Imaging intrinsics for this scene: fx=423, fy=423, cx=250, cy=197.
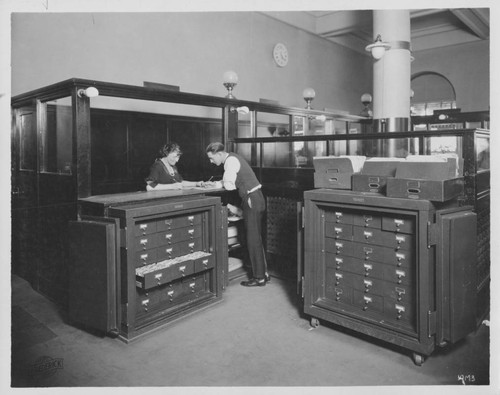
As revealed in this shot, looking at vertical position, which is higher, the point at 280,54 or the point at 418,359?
the point at 280,54

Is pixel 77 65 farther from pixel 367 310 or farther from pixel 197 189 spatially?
pixel 367 310

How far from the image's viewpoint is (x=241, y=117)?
24.0 feet

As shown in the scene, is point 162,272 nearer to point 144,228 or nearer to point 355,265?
point 144,228

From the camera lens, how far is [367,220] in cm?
312

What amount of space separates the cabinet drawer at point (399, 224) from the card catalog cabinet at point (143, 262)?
1578 millimetres

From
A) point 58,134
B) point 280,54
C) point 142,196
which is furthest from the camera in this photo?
point 280,54

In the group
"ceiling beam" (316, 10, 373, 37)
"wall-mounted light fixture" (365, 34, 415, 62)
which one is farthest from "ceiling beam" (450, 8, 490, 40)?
"wall-mounted light fixture" (365, 34, 415, 62)

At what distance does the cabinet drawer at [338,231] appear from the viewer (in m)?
3.23

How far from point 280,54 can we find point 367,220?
6.44 metres

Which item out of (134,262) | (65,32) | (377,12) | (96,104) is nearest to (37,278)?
(134,262)

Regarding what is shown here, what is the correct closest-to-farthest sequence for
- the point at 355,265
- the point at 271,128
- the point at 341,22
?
the point at 355,265 < the point at 271,128 < the point at 341,22

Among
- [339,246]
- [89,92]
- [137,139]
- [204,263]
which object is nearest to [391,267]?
[339,246]

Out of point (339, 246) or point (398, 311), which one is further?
point (339, 246)

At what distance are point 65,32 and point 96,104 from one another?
951 millimetres
